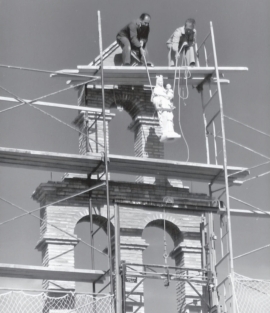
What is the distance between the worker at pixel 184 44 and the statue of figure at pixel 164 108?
3.51ft

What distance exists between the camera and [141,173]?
2433 centimetres

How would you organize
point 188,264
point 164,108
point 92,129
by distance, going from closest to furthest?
point 188,264, point 164,108, point 92,129

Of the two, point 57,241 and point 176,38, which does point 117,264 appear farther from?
point 176,38

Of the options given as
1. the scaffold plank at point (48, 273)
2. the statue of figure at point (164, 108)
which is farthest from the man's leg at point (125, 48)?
the scaffold plank at point (48, 273)

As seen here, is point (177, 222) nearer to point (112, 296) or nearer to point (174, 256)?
point (174, 256)

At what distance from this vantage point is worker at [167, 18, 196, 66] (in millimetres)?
25641

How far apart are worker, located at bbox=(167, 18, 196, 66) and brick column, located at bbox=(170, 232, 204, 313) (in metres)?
3.75

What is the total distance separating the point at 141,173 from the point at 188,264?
2.01 meters

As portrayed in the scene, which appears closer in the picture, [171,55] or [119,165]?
[119,165]

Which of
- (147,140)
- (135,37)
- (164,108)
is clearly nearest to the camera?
(164,108)

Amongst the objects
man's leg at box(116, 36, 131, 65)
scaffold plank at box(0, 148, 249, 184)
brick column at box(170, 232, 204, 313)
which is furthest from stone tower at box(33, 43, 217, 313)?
man's leg at box(116, 36, 131, 65)

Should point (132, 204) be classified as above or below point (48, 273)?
above

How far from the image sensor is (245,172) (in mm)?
24469

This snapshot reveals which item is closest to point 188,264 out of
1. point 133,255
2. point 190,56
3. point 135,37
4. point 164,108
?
point 133,255
